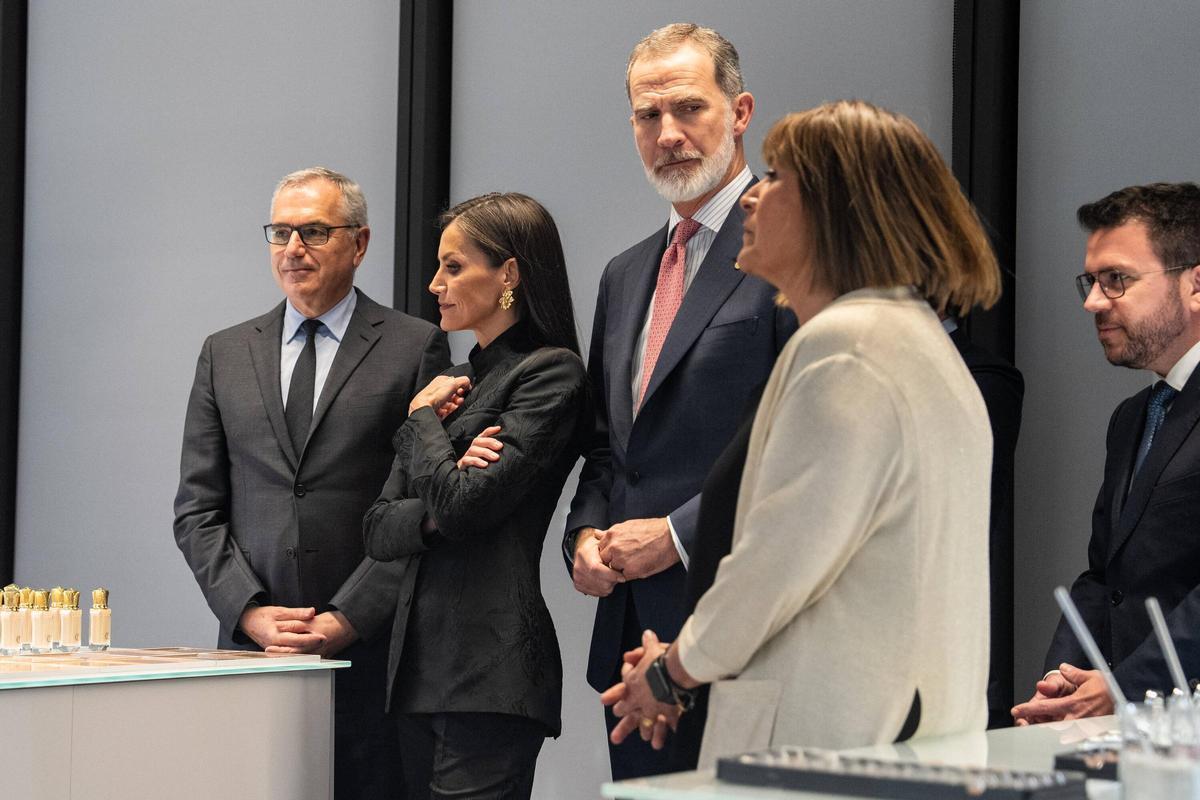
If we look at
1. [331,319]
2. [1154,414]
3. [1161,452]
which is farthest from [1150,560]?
[331,319]

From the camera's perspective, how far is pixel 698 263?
3020 millimetres

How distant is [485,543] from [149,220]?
3060 millimetres

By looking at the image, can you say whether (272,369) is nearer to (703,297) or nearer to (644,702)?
(703,297)

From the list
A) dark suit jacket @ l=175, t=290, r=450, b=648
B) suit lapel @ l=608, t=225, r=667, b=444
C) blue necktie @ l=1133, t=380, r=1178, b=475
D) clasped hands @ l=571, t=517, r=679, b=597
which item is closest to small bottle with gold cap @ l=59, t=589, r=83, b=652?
dark suit jacket @ l=175, t=290, r=450, b=648

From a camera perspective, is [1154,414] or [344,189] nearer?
[1154,414]

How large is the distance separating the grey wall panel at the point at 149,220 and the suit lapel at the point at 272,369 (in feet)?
4.07

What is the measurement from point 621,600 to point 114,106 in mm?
3770

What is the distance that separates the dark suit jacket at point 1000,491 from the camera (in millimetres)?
3082

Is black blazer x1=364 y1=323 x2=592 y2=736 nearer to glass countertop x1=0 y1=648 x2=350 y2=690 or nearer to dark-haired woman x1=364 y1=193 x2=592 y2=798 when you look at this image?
dark-haired woman x1=364 y1=193 x2=592 y2=798

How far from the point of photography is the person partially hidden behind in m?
2.68

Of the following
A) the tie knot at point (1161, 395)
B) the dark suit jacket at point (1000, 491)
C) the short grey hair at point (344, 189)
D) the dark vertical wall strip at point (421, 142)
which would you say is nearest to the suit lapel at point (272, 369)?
the short grey hair at point (344, 189)

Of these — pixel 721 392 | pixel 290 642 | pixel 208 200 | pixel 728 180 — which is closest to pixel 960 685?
pixel 721 392

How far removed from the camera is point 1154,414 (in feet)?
9.53

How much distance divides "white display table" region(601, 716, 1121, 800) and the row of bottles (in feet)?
6.10
